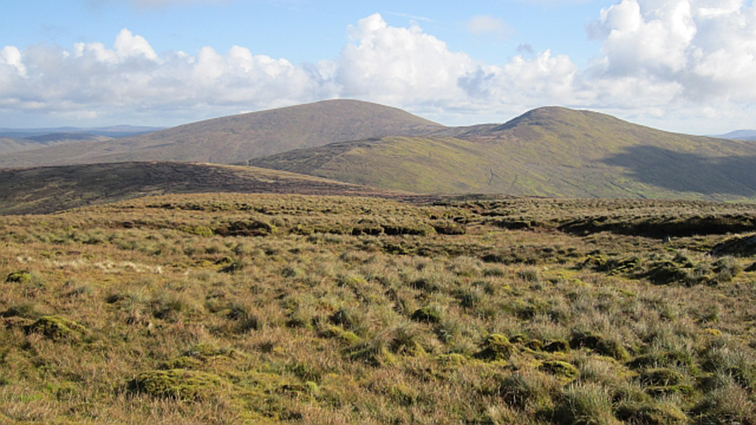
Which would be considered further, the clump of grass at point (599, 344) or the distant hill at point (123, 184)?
the distant hill at point (123, 184)

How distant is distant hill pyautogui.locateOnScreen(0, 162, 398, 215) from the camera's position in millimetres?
101875

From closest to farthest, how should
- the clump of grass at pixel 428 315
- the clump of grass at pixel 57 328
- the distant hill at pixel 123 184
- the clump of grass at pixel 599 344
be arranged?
the clump of grass at pixel 57 328 < the clump of grass at pixel 599 344 < the clump of grass at pixel 428 315 < the distant hill at pixel 123 184

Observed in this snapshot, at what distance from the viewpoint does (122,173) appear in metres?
133

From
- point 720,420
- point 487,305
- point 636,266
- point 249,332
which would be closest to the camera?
point 720,420

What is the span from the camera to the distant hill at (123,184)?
102 meters

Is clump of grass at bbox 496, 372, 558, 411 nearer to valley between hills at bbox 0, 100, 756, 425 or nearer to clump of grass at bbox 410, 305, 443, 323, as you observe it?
valley between hills at bbox 0, 100, 756, 425

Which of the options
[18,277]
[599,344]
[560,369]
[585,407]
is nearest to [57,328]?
[18,277]

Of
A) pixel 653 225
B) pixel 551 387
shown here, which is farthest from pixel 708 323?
pixel 653 225

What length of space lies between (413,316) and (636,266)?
10.3 meters

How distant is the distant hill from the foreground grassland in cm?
9592

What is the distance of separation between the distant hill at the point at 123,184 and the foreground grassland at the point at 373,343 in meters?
95.9

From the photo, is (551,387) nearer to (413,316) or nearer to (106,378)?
(413,316)

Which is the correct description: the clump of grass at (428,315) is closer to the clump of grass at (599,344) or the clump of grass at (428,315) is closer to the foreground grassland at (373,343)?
the foreground grassland at (373,343)

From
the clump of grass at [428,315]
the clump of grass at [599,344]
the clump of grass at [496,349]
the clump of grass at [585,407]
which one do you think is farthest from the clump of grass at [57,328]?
the clump of grass at [599,344]
